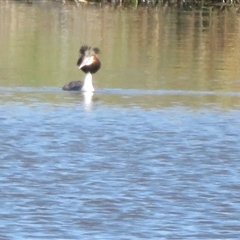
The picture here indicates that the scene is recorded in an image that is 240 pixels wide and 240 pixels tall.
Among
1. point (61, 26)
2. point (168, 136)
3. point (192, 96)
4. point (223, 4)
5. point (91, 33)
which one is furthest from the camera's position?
point (223, 4)

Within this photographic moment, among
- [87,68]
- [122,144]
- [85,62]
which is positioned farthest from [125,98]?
[122,144]

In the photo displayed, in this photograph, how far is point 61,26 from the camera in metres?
29.8

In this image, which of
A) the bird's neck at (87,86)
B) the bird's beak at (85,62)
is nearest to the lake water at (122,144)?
the bird's neck at (87,86)

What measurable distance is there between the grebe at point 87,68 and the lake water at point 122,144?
6.4 inches

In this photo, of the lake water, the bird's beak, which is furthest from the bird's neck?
the bird's beak

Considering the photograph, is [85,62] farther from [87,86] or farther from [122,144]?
[122,144]

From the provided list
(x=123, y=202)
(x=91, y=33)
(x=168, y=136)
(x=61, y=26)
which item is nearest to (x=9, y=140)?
(x=168, y=136)

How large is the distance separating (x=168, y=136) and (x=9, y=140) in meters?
1.75

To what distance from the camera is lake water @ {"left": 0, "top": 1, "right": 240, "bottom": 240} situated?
7629 millimetres

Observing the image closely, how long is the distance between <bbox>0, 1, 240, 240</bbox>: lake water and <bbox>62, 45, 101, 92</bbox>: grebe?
0.16 meters

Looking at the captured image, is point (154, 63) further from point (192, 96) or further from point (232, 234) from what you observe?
point (232, 234)

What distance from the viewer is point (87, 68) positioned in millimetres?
15414

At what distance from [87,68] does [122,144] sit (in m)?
4.70

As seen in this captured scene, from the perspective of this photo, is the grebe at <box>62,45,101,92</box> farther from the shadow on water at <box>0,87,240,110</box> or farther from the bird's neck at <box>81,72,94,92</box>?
the shadow on water at <box>0,87,240,110</box>
